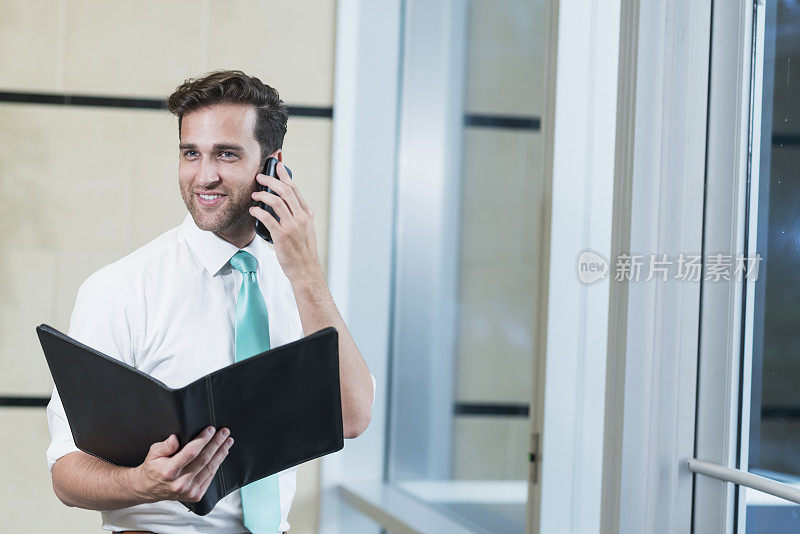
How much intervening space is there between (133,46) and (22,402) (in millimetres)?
1279

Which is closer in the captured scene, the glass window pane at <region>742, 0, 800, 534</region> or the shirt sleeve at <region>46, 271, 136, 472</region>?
the glass window pane at <region>742, 0, 800, 534</region>

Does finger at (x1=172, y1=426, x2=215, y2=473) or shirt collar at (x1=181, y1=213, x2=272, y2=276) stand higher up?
shirt collar at (x1=181, y1=213, x2=272, y2=276)

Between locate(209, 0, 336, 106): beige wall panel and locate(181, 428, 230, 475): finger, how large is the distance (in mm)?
2038

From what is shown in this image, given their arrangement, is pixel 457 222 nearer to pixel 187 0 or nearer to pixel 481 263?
pixel 481 263

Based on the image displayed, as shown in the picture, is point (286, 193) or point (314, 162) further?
point (314, 162)

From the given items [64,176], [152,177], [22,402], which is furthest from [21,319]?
[152,177]

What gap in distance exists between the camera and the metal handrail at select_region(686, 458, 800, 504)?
1.38 metres

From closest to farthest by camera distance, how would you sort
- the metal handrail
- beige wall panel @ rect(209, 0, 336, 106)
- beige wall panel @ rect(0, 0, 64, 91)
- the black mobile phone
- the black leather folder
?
the black leather folder, the metal handrail, the black mobile phone, beige wall panel @ rect(0, 0, 64, 91), beige wall panel @ rect(209, 0, 336, 106)

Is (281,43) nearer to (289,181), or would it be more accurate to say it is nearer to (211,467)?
(289,181)

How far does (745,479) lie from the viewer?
1497 mm

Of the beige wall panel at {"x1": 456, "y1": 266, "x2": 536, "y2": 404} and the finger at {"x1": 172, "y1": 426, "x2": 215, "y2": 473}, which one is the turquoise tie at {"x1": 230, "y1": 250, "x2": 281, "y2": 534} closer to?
the finger at {"x1": 172, "y1": 426, "x2": 215, "y2": 473}

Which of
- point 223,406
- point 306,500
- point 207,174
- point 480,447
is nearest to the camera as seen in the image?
point 223,406

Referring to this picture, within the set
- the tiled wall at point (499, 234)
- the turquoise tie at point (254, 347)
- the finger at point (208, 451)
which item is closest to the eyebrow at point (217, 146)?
the turquoise tie at point (254, 347)

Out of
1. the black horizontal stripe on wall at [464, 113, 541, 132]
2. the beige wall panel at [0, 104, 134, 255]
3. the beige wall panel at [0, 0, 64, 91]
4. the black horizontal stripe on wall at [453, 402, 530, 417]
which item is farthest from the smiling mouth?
the beige wall panel at [0, 0, 64, 91]
